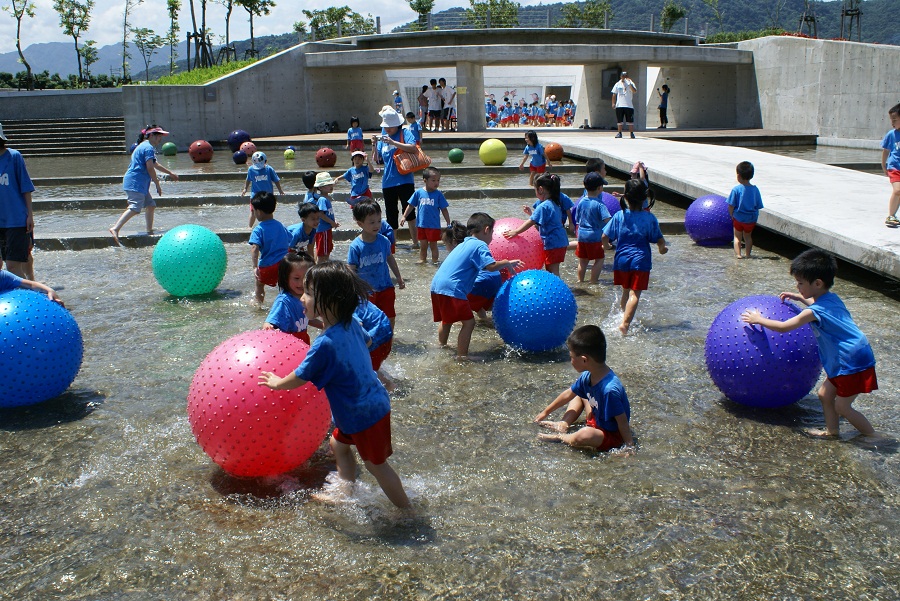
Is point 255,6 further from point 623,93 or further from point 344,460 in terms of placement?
point 344,460

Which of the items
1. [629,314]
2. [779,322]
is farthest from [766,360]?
[629,314]

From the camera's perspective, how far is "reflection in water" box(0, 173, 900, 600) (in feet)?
12.4

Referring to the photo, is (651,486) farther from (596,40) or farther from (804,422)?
(596,40)

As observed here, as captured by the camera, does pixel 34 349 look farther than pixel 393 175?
No

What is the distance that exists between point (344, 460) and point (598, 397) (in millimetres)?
1735

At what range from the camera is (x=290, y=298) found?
5.73 meters

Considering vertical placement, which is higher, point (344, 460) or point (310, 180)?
point (310, 180)

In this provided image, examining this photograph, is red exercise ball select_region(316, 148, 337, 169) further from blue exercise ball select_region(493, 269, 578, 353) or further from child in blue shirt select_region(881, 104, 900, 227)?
blue exercise ball select_region(493, 269, 578, 353)

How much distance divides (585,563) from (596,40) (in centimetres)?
3828

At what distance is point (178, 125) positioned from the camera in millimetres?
30203

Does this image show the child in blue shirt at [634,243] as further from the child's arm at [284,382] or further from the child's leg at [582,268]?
the child's arm at [284,382]

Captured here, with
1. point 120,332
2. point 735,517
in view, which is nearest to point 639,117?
point 120,332

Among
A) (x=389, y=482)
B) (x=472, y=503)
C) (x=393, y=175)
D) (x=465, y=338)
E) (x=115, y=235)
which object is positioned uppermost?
(x=393, y=175)

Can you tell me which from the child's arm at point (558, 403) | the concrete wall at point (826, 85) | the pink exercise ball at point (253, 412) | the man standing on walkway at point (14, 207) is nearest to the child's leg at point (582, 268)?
the child's arm at point (558, 403)
